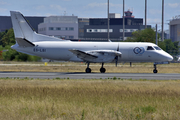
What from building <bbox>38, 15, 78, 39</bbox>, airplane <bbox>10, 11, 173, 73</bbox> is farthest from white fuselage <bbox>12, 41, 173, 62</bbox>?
building <bbox>38, 15, 78, 39</bbox>

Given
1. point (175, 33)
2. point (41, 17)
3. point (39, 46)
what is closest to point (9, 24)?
point (41, 17)

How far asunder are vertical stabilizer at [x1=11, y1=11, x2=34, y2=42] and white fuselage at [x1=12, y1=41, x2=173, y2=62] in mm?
1643

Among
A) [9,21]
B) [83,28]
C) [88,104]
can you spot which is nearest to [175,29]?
[83,28]

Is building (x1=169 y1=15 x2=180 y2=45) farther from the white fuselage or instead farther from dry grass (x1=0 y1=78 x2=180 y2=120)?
dry grass (x1=0 y1=78 x2=180 y2=120)

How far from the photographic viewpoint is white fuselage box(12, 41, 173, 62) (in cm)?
3133

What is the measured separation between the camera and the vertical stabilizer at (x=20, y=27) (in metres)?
32.2

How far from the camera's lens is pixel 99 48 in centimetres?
3141

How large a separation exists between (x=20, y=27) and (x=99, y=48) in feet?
32.5

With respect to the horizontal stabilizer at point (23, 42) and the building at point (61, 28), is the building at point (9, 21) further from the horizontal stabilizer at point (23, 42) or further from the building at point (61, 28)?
the horizontal stabilizer at point (23, 42)

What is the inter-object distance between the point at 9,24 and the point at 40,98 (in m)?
149

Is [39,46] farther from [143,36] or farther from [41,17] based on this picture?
[41,17]

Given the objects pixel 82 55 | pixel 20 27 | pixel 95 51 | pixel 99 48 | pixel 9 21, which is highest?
pixel 9 21

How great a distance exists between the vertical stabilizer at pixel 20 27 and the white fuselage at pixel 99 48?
5.39ft

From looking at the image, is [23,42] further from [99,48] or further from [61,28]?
[61,28]
